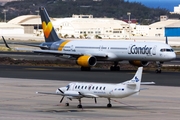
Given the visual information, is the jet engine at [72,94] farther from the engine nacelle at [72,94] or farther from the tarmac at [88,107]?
the tarmac at [88,107]

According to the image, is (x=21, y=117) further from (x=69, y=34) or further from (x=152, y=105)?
(x=69, y=34)

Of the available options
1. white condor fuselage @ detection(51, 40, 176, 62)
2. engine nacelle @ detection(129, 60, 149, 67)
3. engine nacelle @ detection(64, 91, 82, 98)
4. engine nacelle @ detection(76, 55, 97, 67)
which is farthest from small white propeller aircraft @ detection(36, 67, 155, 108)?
engine nacelle @ detection(129, 60, 149, 67)

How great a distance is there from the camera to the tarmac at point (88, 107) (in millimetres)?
32375

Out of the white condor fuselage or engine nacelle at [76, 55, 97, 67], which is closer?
the white condor fuselage

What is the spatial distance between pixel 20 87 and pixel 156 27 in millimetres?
133636

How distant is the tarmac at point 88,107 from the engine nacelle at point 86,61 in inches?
703

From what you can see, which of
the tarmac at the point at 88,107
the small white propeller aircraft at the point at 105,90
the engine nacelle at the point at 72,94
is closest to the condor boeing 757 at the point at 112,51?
the tarmac at the point at 88,107

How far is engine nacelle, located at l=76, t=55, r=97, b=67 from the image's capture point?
64875mm

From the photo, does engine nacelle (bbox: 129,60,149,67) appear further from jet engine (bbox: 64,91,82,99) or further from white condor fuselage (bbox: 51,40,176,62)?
jet engine (bbox: 64,91,82,99)

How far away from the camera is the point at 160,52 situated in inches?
2469

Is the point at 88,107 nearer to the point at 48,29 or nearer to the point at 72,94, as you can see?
the point at 72,94

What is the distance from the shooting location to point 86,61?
213 ft

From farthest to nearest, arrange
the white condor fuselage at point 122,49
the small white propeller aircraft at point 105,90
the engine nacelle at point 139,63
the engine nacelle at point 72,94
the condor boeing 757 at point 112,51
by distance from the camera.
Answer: the engine nacelle at point 139,63, the condor boeing 757 at point 112,51, the white condor fuselage at point 122,49, the engine nacelle at point 72,94, the small white propeller aircraft at point 105,90

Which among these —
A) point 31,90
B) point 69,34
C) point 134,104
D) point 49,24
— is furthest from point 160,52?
point 69,34
